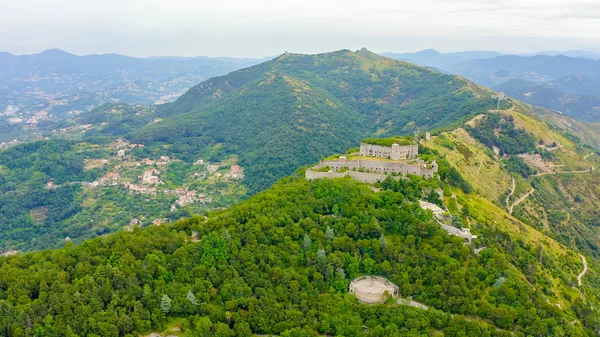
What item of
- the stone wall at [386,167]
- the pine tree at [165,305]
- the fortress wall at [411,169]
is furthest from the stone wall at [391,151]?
the pine tree at [165,305]

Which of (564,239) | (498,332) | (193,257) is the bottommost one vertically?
(564,239)

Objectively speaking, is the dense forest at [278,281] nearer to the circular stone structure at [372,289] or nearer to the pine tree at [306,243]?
the pine tree at [306,243]

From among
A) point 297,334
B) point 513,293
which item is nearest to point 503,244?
point 513,293

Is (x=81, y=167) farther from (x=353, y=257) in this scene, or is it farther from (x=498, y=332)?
(x=498, y=332)

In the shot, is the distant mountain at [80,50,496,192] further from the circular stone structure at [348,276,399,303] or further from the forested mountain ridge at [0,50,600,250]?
the circular stone structure at [348,276,399,303]

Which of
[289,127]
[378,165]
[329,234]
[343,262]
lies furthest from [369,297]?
[289,127]
